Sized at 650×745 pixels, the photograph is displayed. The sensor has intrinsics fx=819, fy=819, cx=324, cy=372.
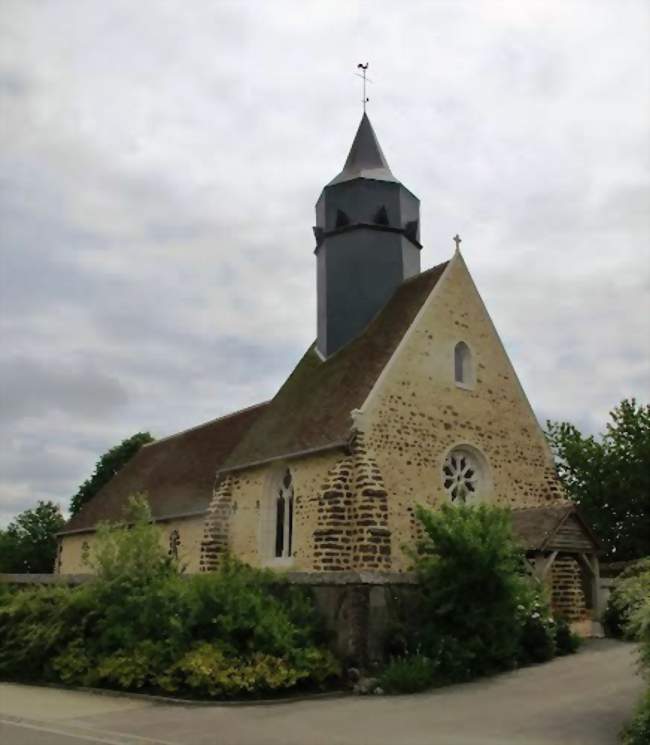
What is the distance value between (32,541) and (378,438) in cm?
2323

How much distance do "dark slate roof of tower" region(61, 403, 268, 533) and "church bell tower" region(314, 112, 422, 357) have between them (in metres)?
4.53

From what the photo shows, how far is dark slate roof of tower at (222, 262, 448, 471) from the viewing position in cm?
1795

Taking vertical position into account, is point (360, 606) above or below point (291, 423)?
below

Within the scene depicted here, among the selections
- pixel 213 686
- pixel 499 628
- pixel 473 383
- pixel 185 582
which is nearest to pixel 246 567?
pixel 185 582

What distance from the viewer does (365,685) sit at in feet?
37.2

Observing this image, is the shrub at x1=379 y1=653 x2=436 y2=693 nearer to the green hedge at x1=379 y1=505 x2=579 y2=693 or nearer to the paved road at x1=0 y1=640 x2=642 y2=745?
the green hedge at x1=379 y1=505 x2=579 y2=693

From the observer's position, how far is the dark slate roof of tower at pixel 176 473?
23141 mm

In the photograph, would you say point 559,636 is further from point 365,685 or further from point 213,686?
point 213,686

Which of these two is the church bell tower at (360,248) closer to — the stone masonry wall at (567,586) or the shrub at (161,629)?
the stone masonry wall at (567,586)

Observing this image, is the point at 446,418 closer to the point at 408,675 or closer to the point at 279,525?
the point at 279,525

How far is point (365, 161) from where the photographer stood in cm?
2433

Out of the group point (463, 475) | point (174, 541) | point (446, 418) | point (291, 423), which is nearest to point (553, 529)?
point (463, 475)

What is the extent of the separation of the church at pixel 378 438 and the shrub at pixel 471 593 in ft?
Answer: 8.50

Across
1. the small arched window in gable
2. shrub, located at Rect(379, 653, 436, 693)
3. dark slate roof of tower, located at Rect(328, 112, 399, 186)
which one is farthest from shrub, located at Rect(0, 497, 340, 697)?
dark slate roof of tower, located at Rect(328, 112, 399, 186)
